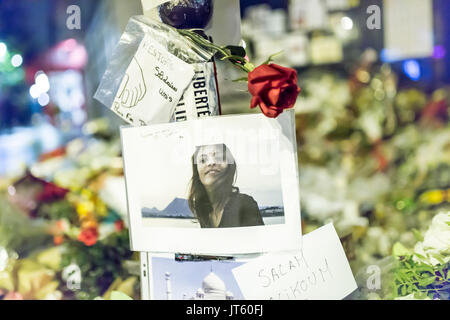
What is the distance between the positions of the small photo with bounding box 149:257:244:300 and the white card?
283mm

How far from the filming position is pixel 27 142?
34.3 inches

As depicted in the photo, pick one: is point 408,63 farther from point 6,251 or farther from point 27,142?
point 6,251

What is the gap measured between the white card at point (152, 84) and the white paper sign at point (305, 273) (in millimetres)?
339

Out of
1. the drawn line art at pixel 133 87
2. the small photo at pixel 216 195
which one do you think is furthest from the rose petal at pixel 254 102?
the drawn line art at pixel 133 87

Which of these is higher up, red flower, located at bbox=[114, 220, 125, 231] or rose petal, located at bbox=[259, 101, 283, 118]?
rose petal, located at bbox=[259, 101, 283, 118]

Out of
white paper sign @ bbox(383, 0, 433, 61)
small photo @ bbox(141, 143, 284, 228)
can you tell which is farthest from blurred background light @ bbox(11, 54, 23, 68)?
white paper sign @ bbox(383, 0, 433, 61)

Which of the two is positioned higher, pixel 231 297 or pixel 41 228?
pixel 41 228

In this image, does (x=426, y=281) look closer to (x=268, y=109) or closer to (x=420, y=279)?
(x=420, y=279)

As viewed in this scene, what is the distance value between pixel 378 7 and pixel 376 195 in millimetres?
345

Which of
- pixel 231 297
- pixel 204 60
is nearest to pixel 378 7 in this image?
pixel 204 60

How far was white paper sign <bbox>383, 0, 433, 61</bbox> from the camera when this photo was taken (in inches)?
31.3

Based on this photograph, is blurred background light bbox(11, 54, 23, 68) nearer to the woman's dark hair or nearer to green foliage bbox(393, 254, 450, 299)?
the woman's dark hair

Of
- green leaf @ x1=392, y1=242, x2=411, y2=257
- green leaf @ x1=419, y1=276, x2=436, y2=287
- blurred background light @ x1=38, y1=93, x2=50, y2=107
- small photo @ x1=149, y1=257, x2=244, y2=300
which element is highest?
blurred background light @ x1=38, y1=93, x2=50, y2=107
